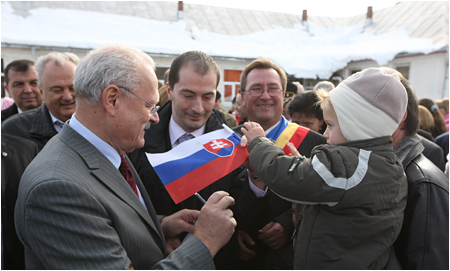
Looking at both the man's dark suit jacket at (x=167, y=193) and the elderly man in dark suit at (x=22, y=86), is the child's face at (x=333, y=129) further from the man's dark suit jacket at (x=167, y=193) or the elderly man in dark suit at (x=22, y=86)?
the elderly man in dark suit at (x=22, y=86)

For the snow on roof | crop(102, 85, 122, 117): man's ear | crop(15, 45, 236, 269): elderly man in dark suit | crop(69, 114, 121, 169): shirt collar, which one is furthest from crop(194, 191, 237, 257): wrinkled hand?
the snow on roof

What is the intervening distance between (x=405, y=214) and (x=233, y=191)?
1.13 meters

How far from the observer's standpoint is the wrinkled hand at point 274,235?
2223mm

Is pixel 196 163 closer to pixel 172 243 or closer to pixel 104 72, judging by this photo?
pixel 172 243

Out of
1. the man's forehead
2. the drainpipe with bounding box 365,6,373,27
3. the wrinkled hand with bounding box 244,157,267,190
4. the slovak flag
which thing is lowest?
the wrinkled hand with bounding box 244,157,267,190

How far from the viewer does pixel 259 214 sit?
220 centimetres

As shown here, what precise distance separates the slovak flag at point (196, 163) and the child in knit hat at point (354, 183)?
45cm

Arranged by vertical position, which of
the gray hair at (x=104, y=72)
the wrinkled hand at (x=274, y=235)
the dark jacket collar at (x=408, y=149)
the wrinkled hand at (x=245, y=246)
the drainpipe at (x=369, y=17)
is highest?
the drainpipe at (x=369, y=17)

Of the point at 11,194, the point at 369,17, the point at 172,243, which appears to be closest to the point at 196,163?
the point at 172,243

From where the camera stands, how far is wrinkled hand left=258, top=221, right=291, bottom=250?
2223mm

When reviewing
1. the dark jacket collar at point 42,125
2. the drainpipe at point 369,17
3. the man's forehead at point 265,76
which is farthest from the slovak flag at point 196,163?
the drainpipe at point 369,17

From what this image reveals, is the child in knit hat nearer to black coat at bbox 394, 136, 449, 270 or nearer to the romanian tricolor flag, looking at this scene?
black coat at bbox 394, 136, 449, 270

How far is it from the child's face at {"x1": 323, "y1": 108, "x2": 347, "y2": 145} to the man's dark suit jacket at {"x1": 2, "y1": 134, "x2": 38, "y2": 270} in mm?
2260

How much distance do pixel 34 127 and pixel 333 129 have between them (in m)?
2.63
